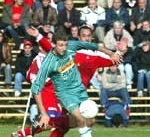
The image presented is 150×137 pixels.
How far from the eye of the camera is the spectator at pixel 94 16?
687 inches

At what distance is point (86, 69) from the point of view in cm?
1252

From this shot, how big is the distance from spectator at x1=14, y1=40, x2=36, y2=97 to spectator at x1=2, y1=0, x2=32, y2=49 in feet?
2.29

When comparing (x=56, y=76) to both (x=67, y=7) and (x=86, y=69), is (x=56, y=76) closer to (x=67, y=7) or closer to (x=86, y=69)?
(x=86, y=69)

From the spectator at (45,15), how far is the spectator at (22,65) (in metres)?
1.04

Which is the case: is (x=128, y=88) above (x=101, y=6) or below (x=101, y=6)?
below

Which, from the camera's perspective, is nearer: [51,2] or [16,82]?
[16,82]

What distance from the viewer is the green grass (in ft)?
46.6

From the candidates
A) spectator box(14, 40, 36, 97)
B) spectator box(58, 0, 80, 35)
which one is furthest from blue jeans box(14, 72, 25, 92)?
spectator box(58, 0, 80, 35)

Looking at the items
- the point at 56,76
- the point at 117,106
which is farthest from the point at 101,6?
the point at 56,76

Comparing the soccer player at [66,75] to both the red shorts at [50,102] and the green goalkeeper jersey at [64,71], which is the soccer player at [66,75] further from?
the red shorts at [50,102]

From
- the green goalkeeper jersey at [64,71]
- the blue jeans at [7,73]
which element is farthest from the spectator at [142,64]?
the green goalkeeper jersey at [64,71]

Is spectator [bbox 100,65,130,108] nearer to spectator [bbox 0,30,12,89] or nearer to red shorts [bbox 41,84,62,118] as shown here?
spectator [bbox 0,30,12,89]

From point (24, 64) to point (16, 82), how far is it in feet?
1.51

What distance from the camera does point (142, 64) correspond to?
1642 centimetres
